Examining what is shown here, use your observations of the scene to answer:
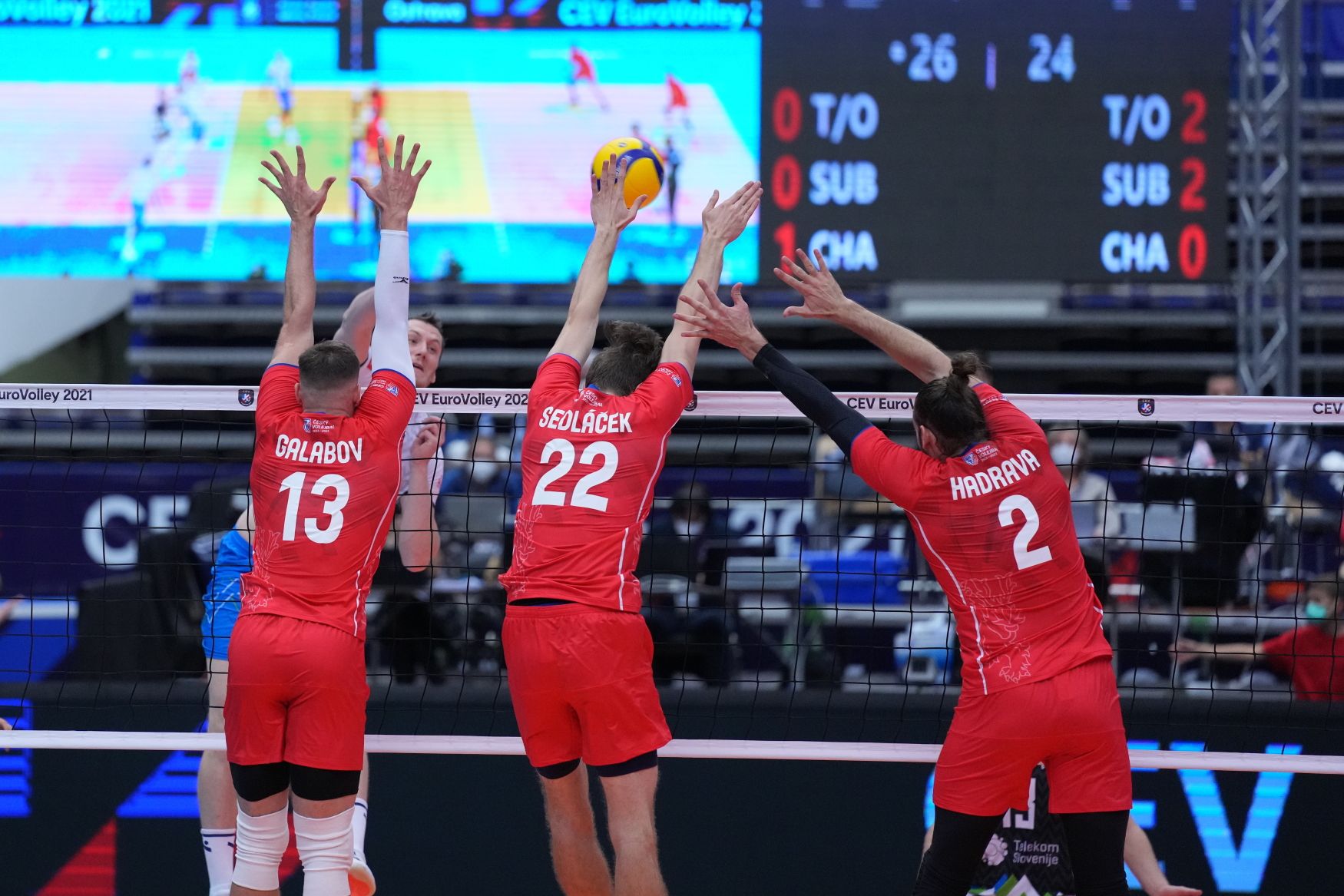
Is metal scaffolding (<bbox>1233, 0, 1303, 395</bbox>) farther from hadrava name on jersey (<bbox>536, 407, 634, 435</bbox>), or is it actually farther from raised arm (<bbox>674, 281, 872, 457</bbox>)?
hadrava name on jersey (<bbox>536, 407, 634, 435</bbox>)

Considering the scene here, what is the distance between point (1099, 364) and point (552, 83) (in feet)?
17.8

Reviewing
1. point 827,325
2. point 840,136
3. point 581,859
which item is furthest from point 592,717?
point 827,325

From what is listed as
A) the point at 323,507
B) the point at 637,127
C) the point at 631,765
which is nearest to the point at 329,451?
the point at 323,507

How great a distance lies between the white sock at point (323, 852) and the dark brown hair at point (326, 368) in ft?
4.32

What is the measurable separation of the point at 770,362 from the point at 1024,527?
3.03 ft

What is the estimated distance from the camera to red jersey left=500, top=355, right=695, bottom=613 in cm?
428

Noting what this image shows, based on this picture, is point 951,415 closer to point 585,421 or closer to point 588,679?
point 585,421

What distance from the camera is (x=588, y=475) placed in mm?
4320

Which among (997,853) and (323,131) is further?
(323,131)

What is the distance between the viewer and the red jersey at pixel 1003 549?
4.08 meters

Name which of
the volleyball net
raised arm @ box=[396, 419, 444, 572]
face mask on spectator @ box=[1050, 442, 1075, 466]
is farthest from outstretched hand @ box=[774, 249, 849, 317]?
face mask on spectator @ box=[1050, 442, 1075, 466]

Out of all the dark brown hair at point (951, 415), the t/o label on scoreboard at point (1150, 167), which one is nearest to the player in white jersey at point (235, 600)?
the dark brown hair at point (951, 415)

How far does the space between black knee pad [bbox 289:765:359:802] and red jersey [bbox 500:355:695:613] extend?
2.46 feet

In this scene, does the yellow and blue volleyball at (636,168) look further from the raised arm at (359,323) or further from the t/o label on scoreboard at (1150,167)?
the t/o label on scoreboard at (1150,167)
